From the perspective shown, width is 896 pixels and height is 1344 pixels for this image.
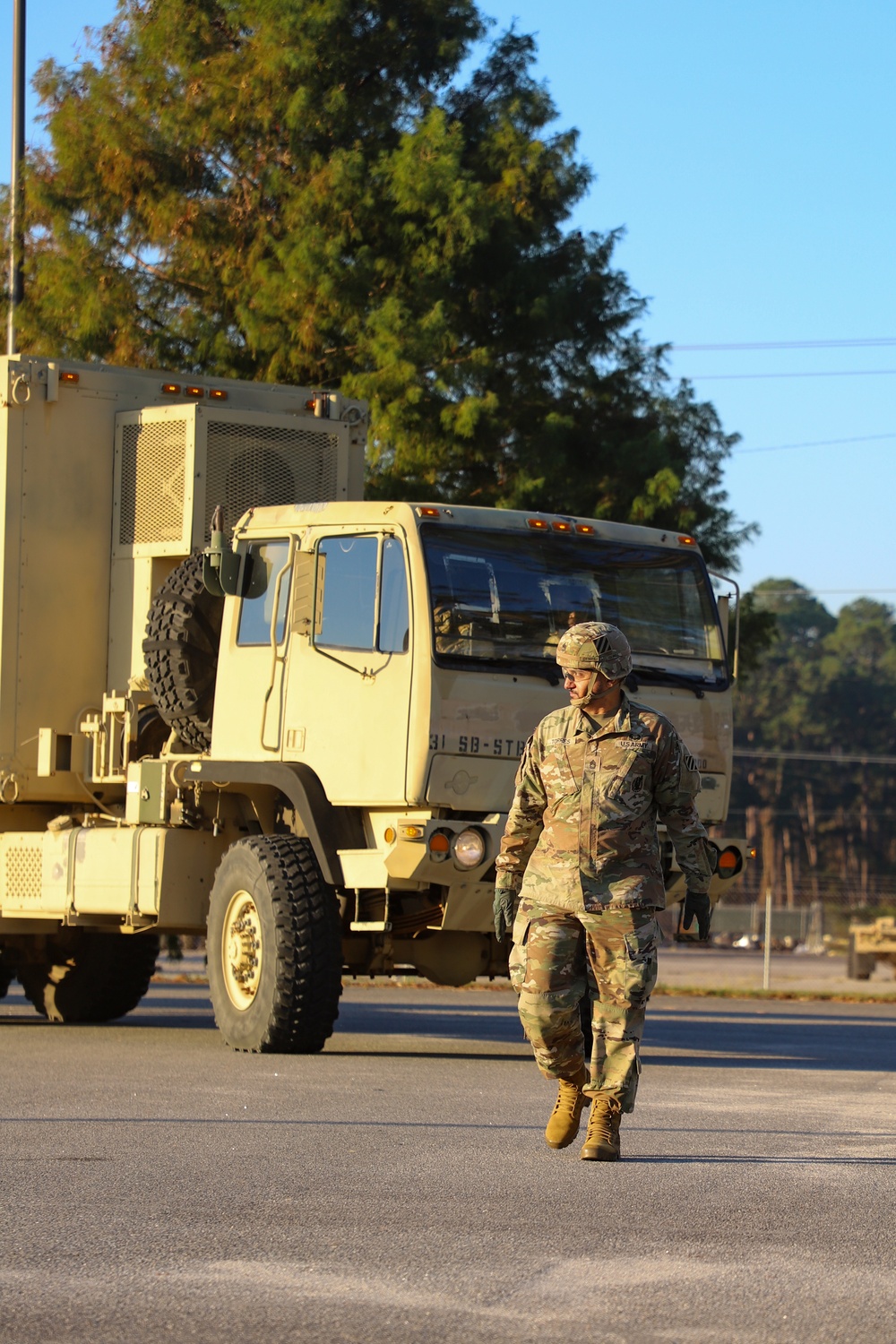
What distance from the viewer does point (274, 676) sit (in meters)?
13.0

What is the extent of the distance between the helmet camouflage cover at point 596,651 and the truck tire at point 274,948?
4.67m

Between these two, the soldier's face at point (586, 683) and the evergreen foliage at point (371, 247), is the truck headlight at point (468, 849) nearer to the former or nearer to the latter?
the soldier's face at point (586, 683)

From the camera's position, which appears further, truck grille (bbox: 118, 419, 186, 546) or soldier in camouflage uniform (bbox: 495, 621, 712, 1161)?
truck grille (bbox: 118, 419, 186, 546)

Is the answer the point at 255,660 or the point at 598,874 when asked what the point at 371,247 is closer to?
the point at 255,660

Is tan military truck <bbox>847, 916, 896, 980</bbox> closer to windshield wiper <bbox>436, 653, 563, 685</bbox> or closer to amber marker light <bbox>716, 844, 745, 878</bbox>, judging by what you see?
amber marker light <bbox>716, 844, 745, 878</bbox>

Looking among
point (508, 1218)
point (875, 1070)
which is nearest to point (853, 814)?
point (875, 1070)

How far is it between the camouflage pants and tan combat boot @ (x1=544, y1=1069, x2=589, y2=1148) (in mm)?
113

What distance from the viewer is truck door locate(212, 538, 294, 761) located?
12977 millimetres

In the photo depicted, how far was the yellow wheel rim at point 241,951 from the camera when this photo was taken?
1284cm

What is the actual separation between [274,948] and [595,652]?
16.1 feet

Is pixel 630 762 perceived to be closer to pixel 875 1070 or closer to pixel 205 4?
pixel 875 1070

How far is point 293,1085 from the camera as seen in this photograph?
11.0 meters

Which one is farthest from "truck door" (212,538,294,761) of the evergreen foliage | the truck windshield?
the evergreen foliage

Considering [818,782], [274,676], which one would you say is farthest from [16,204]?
[818,782]
